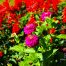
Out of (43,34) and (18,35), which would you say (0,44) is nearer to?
(18,35)

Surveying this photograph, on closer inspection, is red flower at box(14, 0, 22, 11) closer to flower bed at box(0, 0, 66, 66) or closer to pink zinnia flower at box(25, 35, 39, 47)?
flower bed at box(0, 0, 66, 66)

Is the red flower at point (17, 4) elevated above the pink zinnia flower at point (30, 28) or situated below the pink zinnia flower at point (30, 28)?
above

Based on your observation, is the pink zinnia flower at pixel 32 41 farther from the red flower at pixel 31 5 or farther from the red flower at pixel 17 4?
the red flower at pixel 17 4

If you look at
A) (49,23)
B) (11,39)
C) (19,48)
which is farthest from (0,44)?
(49,23)

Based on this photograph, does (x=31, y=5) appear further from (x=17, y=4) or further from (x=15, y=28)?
(x=15, y=28)

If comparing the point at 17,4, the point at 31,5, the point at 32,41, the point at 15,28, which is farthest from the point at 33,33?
Answer: the point at 17,4

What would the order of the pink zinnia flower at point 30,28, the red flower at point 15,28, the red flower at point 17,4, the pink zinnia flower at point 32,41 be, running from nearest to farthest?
1. the pink zinnia flower at point 32,41
2. the pink zinnia flower at point 30,28
3. the red flower at point 15,28
4. the red flower at point 17,4

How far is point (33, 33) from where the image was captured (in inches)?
156

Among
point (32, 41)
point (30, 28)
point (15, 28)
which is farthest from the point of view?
point (15, 28)

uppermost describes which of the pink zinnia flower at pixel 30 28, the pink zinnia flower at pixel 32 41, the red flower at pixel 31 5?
the red flower at pixel 31 5

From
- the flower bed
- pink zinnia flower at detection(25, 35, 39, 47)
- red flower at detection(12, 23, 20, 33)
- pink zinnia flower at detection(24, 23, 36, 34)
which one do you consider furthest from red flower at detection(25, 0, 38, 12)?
pink zinnia flower at detection(25, 35, 39, 47)

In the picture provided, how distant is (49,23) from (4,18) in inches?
34.7

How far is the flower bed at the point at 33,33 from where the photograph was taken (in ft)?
12.9

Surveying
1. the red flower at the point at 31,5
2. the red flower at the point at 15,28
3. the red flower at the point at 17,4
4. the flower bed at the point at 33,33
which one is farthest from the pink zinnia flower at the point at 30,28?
the red flower at the point at 17,4
